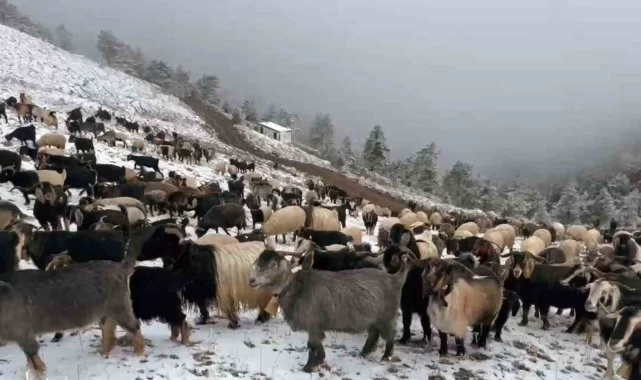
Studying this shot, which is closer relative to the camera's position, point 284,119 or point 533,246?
point 533,246

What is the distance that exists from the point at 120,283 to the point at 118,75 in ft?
256

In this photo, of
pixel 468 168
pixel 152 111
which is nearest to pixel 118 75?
pixel 152 111

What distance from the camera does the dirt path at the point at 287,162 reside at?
190 ft

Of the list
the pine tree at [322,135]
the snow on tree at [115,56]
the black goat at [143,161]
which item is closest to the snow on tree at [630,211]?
the pine tree at [322,135]

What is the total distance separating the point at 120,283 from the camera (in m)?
6.65


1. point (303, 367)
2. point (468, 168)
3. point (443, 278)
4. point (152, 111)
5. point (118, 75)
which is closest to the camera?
point (303, 367)

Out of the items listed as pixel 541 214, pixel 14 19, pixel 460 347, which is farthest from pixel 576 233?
pixel 14 19

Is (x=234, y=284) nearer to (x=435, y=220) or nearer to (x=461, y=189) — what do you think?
(x=435, y=220)

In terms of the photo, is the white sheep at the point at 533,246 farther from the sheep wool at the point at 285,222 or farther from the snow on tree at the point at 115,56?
the snow on tree at the point at 115,56

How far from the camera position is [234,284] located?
9.08m

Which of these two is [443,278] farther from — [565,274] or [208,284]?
[565,274]

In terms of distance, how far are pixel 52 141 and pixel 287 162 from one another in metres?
42.3

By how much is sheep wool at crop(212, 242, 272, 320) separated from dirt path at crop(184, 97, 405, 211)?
133 ft

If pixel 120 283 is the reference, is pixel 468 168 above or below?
above
